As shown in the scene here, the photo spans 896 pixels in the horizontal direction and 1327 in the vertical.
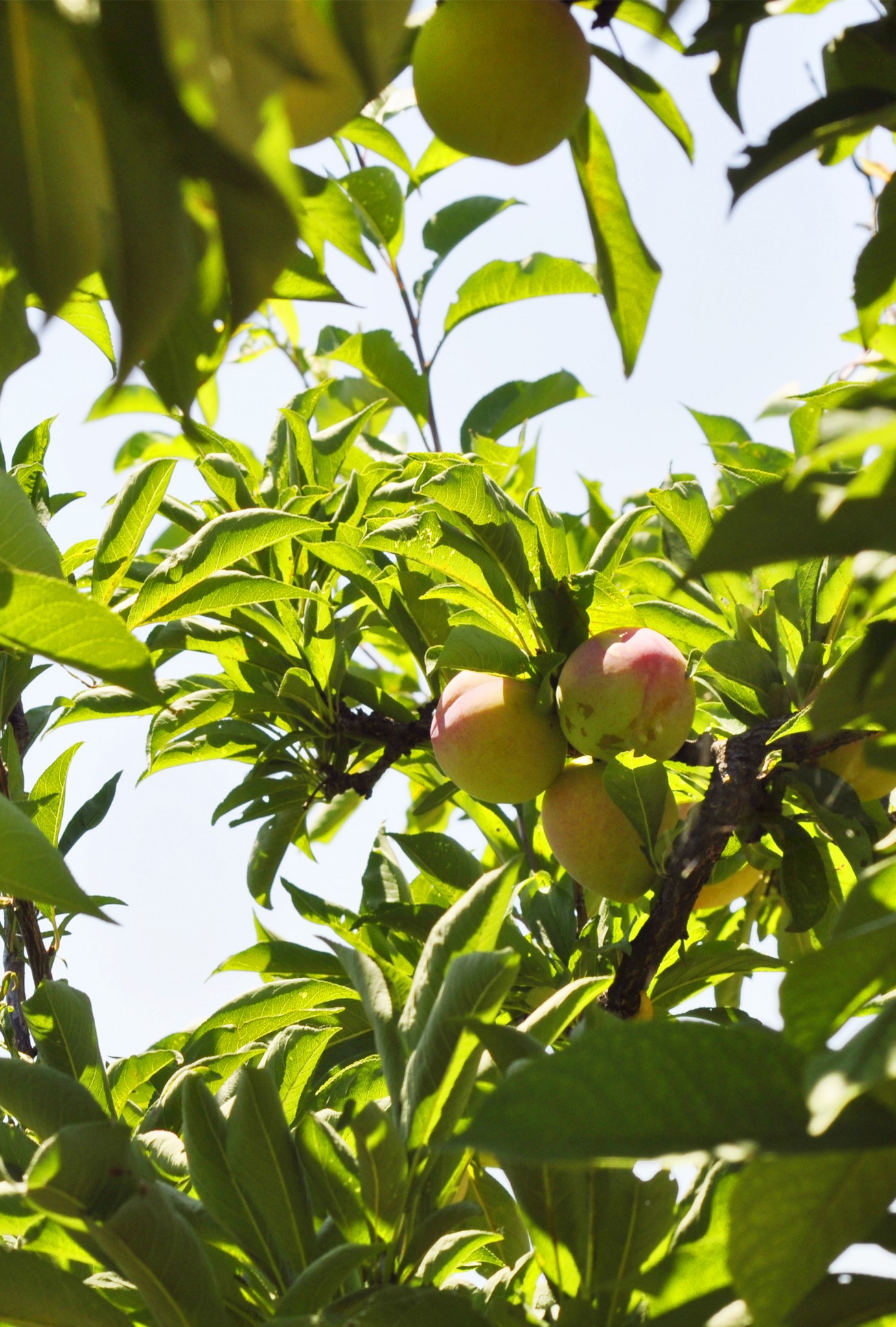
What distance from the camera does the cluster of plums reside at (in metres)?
1.26

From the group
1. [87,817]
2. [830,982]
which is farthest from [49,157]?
[87,817]

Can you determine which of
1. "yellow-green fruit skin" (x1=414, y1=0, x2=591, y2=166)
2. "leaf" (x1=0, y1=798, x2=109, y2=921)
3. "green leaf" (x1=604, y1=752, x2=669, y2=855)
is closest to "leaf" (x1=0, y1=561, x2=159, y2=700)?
"leaf" (x1=0, y1=798, x2=109, y2=921)

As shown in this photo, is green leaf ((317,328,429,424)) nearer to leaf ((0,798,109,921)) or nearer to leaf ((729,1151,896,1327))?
leaf ((0,798,109,921))

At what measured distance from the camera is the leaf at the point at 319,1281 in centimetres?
73

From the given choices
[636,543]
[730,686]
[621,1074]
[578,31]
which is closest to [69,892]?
[621,1074]

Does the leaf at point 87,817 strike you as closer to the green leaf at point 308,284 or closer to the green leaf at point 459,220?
the green leaf at point 308,284

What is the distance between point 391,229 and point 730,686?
35.3 inches

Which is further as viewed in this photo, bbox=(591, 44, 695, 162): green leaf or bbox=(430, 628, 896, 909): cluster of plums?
bbox=(430, 628, 896, 909): cluster of plums

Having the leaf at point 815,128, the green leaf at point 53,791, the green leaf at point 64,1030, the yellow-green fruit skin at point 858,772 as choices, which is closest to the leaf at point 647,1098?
the leaf at point 815,128

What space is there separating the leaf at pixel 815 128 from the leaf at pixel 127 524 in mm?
832

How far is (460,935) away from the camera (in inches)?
32.9

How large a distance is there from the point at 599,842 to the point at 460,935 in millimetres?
464

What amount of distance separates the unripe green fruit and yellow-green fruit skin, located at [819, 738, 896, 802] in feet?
0.60

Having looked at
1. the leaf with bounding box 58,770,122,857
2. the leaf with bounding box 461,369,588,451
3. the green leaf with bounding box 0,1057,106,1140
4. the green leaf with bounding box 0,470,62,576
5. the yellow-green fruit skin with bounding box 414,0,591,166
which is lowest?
the green leaf with bounding box 0,1057,106,1140
